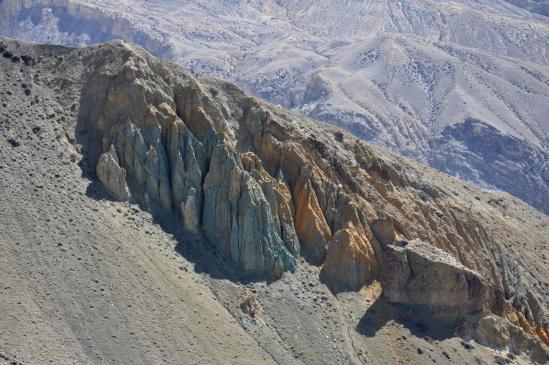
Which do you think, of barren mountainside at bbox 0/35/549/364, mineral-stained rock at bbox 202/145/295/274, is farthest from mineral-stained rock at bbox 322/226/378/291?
mineral-stained rock at bbox 202/145/295/274

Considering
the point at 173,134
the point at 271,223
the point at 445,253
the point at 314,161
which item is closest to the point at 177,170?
the point at 173,134

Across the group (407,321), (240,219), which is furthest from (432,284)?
(240,219)

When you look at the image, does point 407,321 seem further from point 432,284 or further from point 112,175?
point 112,175

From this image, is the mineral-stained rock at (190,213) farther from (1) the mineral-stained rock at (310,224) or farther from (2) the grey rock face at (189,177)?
(1) the mineral-stained rock at (310,224)

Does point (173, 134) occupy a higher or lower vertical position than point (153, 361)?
higher

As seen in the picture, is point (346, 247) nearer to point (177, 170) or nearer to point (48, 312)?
point (177, 170)
